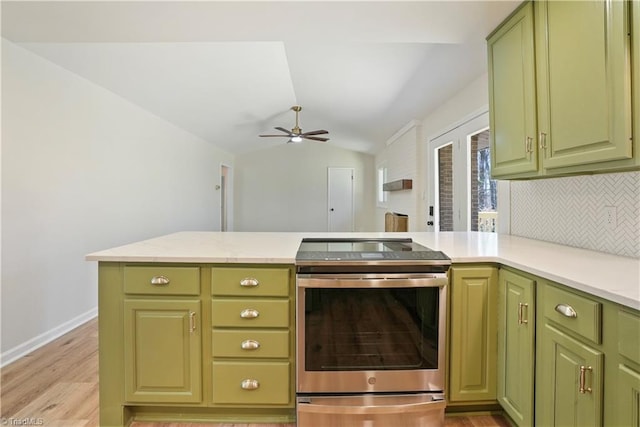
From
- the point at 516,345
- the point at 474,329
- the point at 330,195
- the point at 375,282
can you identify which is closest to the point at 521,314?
the point at 516,345

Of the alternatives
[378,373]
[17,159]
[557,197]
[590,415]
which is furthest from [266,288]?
[17,159]

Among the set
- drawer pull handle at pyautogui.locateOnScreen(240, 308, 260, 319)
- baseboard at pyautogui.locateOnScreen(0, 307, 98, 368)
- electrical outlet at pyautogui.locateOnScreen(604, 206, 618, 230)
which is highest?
electrical outlet at pyautogui.locateOnScreen(604, 206, 618, 230)

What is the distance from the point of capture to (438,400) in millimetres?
1652

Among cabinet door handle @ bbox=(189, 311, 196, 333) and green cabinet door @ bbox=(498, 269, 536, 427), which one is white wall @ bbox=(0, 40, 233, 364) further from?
green cabinet door @ bbox=(498, 269, 536, 427)

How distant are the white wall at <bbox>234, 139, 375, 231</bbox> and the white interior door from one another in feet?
0.44

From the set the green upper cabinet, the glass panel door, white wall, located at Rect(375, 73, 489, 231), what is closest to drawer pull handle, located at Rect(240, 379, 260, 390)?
the green upper cabinet

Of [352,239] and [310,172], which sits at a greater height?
[310,172]

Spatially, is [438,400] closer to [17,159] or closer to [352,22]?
[352,22]

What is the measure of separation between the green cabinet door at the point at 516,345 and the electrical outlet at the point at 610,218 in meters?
0.56

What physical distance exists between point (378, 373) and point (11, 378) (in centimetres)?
235

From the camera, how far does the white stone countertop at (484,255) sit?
113 centimetres

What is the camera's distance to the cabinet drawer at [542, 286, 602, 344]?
1078 mm

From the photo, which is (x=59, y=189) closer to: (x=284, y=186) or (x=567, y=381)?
(x=567, y=381)

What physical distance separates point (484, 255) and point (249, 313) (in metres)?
1.19
